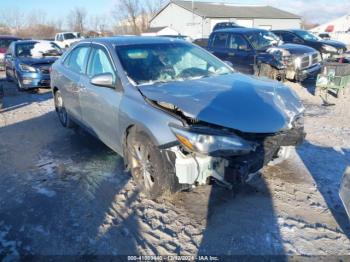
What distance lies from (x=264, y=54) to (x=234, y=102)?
706 centimetres

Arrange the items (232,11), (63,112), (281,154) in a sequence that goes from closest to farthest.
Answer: (281,154) → (63,112) → (232,11)

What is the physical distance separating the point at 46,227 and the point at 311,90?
8.45 m

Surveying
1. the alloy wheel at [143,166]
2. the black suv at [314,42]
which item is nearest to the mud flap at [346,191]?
the alloy wheel at [143,166]

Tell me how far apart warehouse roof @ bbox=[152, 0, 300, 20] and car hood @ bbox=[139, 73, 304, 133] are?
4060 cm

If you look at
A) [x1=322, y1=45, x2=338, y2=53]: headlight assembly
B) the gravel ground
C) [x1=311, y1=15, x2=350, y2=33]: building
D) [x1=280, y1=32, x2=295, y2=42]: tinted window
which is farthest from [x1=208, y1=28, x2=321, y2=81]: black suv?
[x1=311, y1=15, x2=350, y2=33]: building

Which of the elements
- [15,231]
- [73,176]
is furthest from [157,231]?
[73,176]

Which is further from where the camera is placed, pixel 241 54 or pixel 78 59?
pixel 241 54


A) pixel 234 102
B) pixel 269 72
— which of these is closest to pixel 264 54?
pixel 269 72

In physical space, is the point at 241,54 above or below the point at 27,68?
above

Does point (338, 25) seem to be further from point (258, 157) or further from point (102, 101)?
point (258, 157)

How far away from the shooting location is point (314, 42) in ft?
41.6

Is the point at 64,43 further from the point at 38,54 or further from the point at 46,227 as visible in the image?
the point at 46,227

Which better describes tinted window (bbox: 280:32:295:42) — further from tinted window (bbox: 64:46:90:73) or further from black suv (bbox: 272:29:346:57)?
tinted window (bbox: 64:46:90:73)

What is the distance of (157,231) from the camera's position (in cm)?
308
